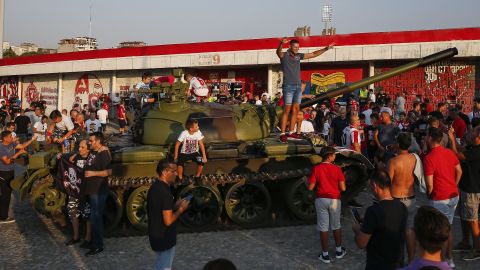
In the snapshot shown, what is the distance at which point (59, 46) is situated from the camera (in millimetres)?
43406

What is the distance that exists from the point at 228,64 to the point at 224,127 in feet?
54.6

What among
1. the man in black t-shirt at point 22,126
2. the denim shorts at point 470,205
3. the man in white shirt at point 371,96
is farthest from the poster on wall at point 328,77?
the denim shorts at point 470,205

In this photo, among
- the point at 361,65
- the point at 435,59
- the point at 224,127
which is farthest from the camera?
the point at 361,65

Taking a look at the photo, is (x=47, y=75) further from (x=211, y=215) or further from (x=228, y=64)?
(x=211, y=215)

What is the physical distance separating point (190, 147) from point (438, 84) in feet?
58.5

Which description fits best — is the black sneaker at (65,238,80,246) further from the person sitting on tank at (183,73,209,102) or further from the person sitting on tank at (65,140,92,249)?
the person sitting on tank at (183,73,209,102)

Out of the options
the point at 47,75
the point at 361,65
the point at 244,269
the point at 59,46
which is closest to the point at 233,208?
the point at 244,269

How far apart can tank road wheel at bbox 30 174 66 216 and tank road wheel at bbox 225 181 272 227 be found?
3210 millimetres

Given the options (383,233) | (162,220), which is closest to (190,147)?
(162,220)

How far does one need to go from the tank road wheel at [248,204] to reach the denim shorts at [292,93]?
2068mm

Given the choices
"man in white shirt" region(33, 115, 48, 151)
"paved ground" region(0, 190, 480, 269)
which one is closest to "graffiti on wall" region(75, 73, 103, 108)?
"man in white shirt" region(33, 115, 48, 151)

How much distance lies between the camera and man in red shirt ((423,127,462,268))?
6602mm

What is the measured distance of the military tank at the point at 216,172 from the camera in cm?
914

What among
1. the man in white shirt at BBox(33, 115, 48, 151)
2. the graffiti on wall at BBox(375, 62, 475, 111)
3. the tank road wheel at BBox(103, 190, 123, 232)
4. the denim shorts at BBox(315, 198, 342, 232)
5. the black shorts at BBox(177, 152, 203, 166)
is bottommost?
the tank road wheel at BBox(103, 190, 123, 232)
